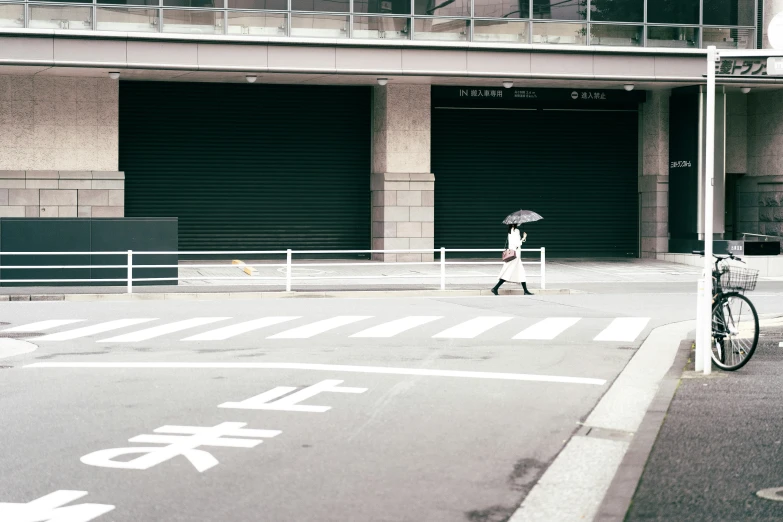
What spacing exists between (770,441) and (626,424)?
4.20ft

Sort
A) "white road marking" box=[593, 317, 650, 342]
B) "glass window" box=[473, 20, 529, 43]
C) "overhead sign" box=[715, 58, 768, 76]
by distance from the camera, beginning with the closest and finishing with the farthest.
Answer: "white road marking" box=[593, 317, 650, 342]
"glass window" box=[473, 20, 529, 43]
"overhead sign" box=[715, 58, 768, 76]

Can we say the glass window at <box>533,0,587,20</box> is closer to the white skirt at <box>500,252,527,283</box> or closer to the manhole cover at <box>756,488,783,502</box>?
the white skirt at <box>500,252,527,283</box>

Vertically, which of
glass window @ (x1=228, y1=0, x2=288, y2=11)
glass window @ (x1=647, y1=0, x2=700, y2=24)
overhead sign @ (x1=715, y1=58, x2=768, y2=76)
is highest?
glass window @ (x1=647, y1=0, x2=700, y2=24)

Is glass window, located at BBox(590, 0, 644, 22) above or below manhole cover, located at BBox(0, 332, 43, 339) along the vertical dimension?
above

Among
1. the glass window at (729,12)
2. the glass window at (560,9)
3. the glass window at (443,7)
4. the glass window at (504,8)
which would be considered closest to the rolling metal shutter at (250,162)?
the glass window at (443,7)

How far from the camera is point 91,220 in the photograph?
2470 centimetres

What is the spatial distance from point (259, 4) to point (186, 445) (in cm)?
2384

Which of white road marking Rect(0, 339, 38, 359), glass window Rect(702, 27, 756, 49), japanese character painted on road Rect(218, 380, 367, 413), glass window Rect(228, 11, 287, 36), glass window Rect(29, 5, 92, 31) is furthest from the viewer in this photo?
glass window Rect(702, 27, 756, 49)

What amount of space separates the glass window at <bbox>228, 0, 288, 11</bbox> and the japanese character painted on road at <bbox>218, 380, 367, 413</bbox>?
68.8ft

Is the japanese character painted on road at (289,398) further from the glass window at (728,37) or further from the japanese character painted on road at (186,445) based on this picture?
the glass window at (728,37)

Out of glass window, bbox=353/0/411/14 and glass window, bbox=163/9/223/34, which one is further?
glass window, bbox=353/0/411/14

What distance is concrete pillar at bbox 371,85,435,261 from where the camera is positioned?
33.1 metres

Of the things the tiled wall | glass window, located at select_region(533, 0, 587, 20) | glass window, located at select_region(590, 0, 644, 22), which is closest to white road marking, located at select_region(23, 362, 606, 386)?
the tiled wall

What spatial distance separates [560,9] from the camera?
104 feet
